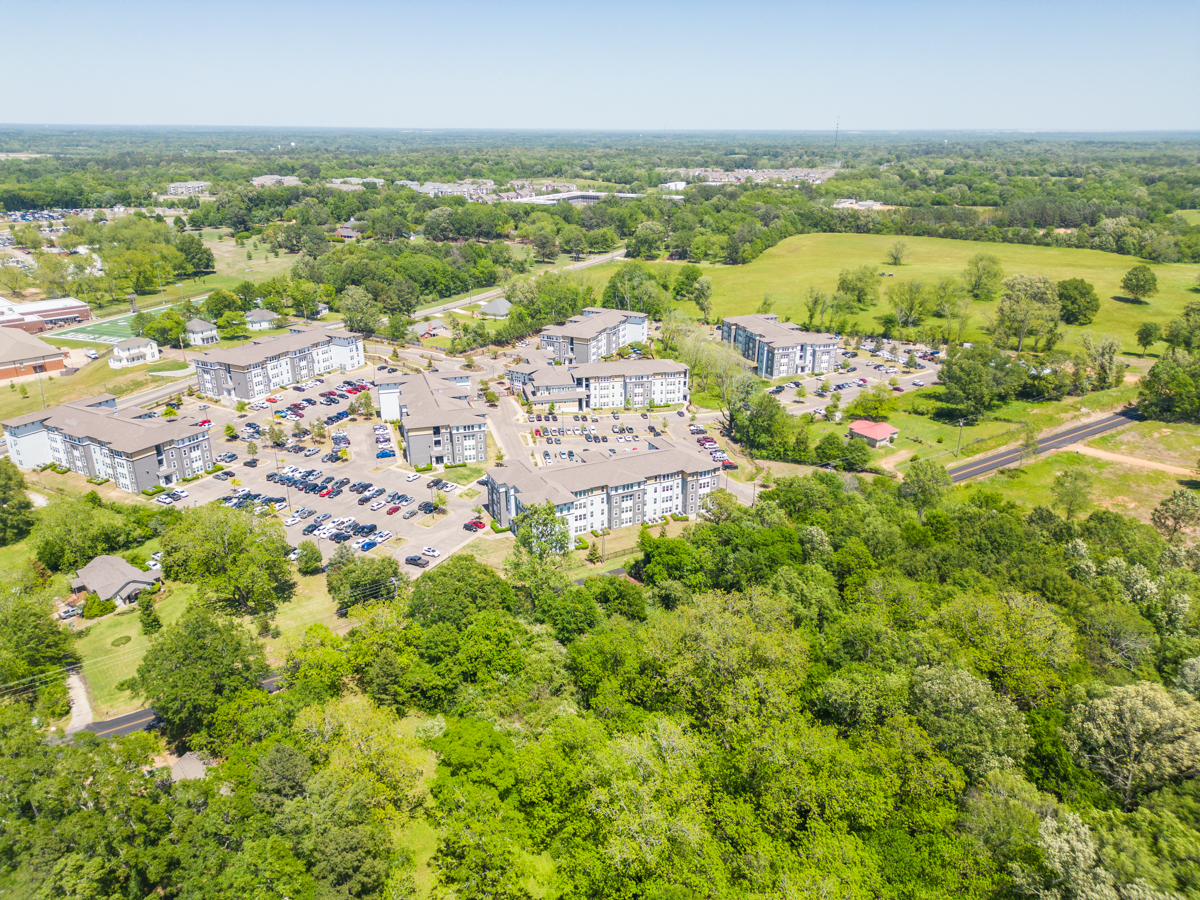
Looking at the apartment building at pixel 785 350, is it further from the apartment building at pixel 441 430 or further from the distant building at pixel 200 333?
the distant building at pixel 200 333

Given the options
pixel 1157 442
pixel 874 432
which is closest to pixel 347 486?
pixel 874 432

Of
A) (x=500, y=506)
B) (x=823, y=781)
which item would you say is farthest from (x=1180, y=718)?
(x=500, y=506)

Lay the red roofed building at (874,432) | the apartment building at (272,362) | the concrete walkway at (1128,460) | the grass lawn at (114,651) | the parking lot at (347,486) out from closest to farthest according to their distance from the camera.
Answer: the grass lawn at (114,651)
the parking lot at (347,486)
the concrete walkway at (1128,460)
the red roofed building at (874,432)
the apartment building at (272,362)

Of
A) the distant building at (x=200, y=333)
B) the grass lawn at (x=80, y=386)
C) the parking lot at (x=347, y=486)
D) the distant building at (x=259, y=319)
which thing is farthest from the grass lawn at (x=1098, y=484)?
the distant building at (x=200, y=333)

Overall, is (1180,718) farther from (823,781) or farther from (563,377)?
(563,377)

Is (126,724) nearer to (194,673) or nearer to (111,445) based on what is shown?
(194,673)
